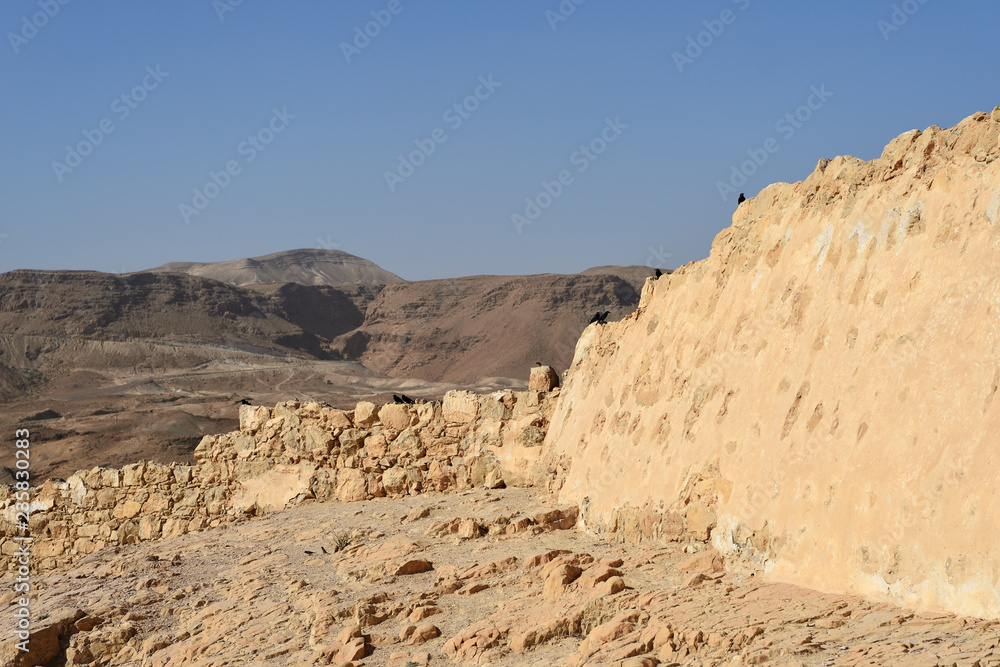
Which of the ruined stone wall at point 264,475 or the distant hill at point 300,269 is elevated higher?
the distant hill at point 300,269

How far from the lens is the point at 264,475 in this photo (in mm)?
11688

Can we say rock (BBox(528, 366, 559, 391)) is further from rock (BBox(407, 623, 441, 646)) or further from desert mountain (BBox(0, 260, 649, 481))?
desert mountain (BBox(0, 260, 649, 481))

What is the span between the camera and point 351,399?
43.7 metres

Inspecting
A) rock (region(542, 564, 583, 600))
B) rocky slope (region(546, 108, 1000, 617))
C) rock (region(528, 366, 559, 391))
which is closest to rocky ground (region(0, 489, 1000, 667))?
rock (region(542, 564, 583, 600))

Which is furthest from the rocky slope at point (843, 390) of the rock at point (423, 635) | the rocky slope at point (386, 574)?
the rock at point (423, 635)

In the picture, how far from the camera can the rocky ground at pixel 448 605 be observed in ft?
14.8

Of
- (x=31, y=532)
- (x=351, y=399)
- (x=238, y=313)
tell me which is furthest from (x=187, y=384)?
(x=31, y=532)

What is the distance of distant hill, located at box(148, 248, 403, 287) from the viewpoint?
446 feet

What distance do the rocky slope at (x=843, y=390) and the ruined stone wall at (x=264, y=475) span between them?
326 cm

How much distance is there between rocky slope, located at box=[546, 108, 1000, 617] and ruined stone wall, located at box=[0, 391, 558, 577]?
10.7 ft

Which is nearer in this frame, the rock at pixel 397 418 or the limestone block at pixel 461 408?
the limestone block at pixel 461 408

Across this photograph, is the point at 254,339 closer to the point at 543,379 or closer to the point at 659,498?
the point at 543,379

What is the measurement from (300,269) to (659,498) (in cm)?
13800

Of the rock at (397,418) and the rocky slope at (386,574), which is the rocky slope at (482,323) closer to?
the rock at (397,418)
